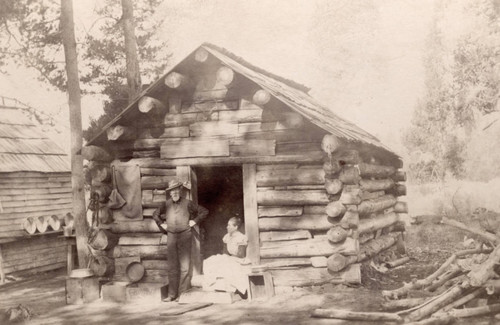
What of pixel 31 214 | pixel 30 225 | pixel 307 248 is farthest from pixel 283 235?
pixel 31 214

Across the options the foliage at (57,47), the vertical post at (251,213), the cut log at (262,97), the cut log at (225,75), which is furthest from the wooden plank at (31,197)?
the cut log at (262,97)

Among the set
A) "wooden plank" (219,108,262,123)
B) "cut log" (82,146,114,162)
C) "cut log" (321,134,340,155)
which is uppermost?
"wooden plank" (219,108,262,123)

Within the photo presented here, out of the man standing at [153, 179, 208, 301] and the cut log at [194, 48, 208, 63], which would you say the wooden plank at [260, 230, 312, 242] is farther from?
the cut log at [194, 48, 208, 63]

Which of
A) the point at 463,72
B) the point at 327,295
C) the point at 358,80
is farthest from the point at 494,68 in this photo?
the point at 358,80

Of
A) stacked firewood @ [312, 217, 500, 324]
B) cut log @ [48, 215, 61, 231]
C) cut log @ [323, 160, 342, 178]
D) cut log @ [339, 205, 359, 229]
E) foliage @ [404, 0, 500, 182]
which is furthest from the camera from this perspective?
foliage @ [404, 0, 500, 182]

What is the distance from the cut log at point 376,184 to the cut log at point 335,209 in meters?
1.31

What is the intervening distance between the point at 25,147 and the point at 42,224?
247cm

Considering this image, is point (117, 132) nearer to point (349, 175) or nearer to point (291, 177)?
point (291, 177)

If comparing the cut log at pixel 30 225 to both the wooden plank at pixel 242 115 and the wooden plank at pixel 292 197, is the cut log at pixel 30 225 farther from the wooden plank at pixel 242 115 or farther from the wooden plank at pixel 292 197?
the wooden plank at pixel 292 197

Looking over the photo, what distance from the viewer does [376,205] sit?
11172mm

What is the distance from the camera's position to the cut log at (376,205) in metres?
10.2

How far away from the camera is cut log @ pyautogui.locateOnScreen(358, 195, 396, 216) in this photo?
1021 centimetres

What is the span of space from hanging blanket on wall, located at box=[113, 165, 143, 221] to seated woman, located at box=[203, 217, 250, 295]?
178 centimetres

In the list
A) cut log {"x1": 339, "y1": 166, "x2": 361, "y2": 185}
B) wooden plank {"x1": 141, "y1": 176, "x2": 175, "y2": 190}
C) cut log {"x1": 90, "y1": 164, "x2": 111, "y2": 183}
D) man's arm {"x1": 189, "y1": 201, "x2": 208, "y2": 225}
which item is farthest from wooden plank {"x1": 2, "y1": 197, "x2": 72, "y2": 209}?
cut log {"x1": 339, "y1": 166, "x2": 361, "y2": 185}
